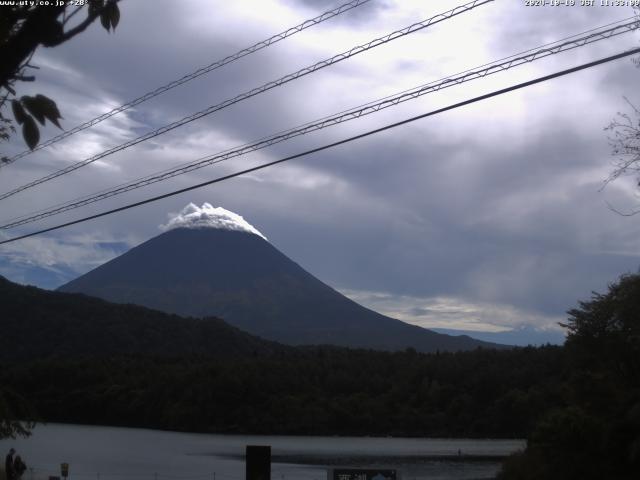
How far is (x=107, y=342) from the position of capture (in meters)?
138

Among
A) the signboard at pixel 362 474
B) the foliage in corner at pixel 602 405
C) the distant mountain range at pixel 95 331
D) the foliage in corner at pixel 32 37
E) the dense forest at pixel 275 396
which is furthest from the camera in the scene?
the distant mountain range at pixel 95 331

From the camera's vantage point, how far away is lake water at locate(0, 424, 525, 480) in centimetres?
5391

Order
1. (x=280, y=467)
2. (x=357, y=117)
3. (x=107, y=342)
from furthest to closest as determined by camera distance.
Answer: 1. (x=107, y=342)
2. (x=280, y=467)
3. (x=357, y=117)

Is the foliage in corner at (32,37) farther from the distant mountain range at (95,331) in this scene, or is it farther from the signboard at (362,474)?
the distant mountain range at (95,331)

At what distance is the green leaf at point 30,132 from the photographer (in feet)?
12.7

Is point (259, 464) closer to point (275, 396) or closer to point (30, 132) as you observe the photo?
point (30, 132)

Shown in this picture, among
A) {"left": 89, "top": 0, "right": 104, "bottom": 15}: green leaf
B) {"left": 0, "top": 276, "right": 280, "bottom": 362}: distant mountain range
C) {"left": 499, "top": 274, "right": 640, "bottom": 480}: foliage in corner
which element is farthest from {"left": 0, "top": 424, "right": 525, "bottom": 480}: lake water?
{"left": 89, "top": 0, "right": 104, "bottom": 15}: green leaf

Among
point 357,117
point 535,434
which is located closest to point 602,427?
point 535,434

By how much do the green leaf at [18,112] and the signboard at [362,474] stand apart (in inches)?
331

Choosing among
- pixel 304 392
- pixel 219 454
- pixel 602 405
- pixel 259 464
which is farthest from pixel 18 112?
pixel 304 392

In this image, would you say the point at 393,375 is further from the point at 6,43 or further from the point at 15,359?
the point at 6,43

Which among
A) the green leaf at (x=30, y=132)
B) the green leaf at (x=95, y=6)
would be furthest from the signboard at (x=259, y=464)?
the green leaf at (x=95, y=6)

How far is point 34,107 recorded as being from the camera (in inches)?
151

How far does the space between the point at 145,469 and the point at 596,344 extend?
114 ft
